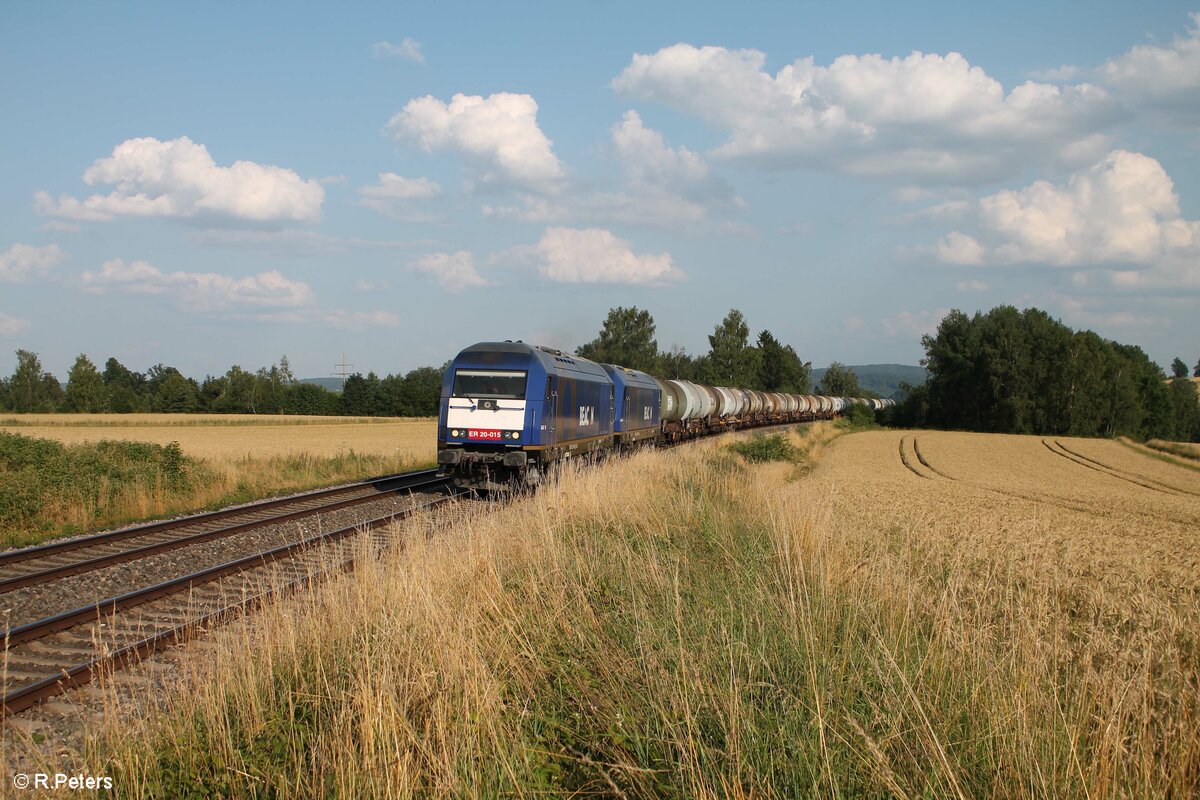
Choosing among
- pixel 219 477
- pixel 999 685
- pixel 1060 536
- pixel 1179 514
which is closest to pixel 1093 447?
pixel 1179 514

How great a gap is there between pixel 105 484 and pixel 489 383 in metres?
7.72

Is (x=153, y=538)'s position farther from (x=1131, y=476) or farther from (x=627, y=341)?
(x=627, y=341)

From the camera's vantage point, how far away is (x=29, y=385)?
10606cm

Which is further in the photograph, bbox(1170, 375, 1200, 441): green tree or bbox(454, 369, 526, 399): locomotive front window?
bbox(1170, 375, 1200, 441): green tree

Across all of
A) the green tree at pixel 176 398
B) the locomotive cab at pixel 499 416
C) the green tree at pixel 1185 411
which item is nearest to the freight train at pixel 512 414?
the locomotive cab at pixel 499 416

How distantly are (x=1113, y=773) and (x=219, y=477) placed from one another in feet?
64.1

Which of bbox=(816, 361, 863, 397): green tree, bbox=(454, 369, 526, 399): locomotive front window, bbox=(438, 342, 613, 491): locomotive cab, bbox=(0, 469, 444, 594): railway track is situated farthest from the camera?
bbox=(816, 361, 863, 397): green tree

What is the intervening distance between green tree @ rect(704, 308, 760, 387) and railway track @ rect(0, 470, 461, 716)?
90.0 metres

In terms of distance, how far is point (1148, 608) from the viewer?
6922 millimetres

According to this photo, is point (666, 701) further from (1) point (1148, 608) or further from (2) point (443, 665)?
(1) point (1148, 608)

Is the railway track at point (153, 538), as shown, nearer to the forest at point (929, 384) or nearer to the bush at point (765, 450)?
the bush at point (765, 450)

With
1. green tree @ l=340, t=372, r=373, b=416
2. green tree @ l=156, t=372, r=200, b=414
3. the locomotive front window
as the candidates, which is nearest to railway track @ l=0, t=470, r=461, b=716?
the locomotive front window

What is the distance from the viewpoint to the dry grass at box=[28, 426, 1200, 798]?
3420 millimetres

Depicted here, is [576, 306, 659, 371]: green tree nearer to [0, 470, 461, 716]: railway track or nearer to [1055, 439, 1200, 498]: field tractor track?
[1055, 439, 1200, 498]: field tractor track
